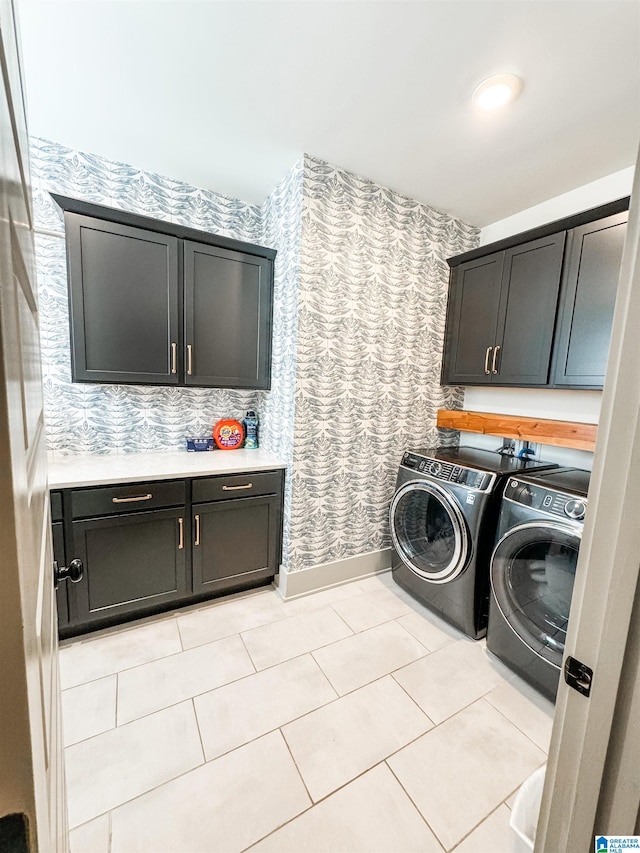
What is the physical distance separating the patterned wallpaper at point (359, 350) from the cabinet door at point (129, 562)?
0.72m

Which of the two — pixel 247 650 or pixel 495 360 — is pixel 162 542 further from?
pixel 495 360

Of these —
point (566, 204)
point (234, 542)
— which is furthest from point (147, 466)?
point (566, 204)

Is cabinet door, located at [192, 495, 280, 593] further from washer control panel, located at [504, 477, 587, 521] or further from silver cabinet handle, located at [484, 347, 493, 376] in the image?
silver cabinet handle, located at [484, 347, 493, 376]

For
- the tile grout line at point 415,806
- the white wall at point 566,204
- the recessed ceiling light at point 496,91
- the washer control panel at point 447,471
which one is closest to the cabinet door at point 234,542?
the washer control panel at point 447,471

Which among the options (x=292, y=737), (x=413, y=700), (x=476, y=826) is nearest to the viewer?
(x=476, y=826)

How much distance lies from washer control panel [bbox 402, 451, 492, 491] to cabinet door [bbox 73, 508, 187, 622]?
1475mm

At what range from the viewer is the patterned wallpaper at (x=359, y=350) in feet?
6.78

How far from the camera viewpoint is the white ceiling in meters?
1.21

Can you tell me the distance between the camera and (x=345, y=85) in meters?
1.46

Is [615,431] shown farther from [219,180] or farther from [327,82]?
[219,180]

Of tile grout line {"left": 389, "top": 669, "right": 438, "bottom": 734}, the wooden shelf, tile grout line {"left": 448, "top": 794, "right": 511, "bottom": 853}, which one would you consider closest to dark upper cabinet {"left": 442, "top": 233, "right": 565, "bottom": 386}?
the wooden shelf

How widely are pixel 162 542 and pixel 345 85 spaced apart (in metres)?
2.41

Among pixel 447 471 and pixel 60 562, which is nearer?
pixel 60 562

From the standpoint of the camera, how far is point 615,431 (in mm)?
541
